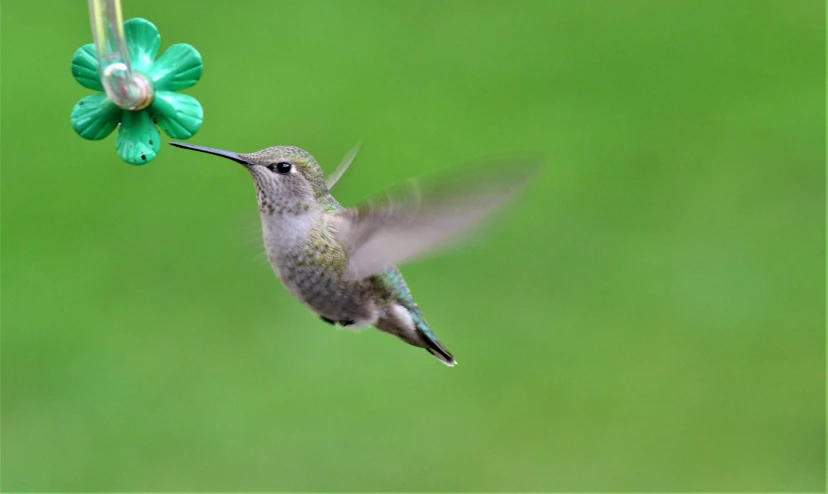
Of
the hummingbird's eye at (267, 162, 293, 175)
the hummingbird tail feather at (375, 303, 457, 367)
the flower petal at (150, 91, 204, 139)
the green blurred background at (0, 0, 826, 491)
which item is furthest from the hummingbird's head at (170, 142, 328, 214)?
the green blurred background at (0, 0, 826, 491)

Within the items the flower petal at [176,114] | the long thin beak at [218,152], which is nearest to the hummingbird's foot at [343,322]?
the long thin beak at [218,152]

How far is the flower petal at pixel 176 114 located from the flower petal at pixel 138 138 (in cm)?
3

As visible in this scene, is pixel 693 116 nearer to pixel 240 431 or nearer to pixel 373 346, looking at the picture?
pixel 373 346

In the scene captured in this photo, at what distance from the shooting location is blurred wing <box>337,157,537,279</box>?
2.11 m

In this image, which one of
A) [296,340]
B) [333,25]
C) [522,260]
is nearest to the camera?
[296,340]

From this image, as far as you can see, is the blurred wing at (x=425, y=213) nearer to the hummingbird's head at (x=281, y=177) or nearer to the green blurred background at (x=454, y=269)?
the hummingbird's head at (x=281, y=177)

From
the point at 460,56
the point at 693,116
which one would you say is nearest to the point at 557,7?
the point at 460,56

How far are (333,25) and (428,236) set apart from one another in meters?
5.62

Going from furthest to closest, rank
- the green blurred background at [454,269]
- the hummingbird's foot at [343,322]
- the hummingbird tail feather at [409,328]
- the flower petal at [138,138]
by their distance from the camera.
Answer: the green blurred background at [454,269], the hummingbird tail feather at [409,328], the hummingbird's foot at [343,322], the flower petal at [138,138]

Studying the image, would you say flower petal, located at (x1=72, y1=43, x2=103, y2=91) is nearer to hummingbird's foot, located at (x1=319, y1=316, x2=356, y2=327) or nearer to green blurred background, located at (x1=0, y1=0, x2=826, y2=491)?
hummingbird's foot, located at (x1=319, y1=316, x2=356, y2=327)

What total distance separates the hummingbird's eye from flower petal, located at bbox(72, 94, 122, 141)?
348 mm

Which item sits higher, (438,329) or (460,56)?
(460,56)

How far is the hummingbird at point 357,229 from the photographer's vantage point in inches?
85.0

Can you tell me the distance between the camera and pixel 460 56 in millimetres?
7523
